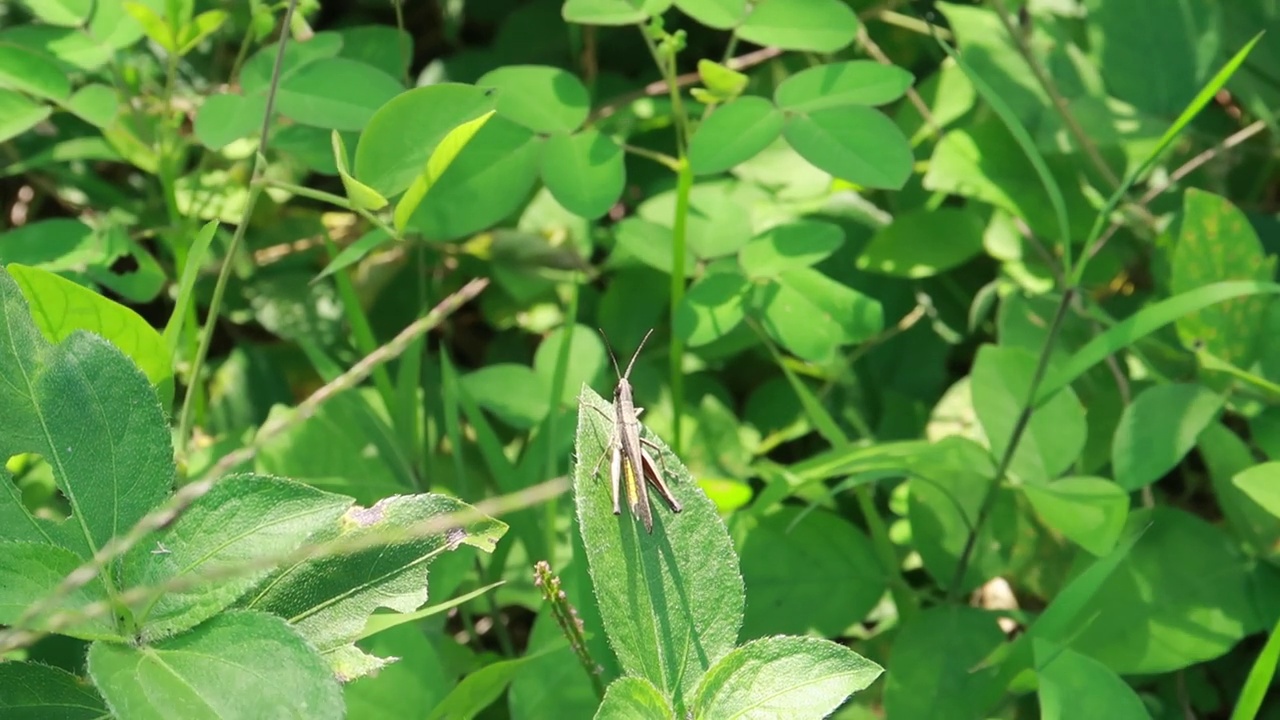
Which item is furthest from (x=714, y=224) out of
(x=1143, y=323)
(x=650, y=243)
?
(x=1143, y=323)

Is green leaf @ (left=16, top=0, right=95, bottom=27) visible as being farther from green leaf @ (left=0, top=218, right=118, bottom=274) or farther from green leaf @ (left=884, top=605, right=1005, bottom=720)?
green leaf @ (left=884, top=605, right=1005, bottom=720)

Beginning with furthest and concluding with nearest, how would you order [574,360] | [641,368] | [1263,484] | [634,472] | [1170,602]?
[641,368] < [574,360] < [1170,602] < [1263,484] < [634,472]

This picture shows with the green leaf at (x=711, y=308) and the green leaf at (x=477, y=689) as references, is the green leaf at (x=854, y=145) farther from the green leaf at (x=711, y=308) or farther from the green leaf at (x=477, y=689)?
the green leaf at (x=477, y=689)

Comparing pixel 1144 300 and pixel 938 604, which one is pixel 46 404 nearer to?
pixel 938 604

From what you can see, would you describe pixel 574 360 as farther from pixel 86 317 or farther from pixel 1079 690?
pixel 1079 690

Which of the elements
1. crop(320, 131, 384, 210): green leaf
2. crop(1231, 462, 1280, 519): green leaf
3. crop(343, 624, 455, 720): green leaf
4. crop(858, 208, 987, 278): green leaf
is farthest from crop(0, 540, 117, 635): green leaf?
crop(858, 208, 987, 278): green leaf
